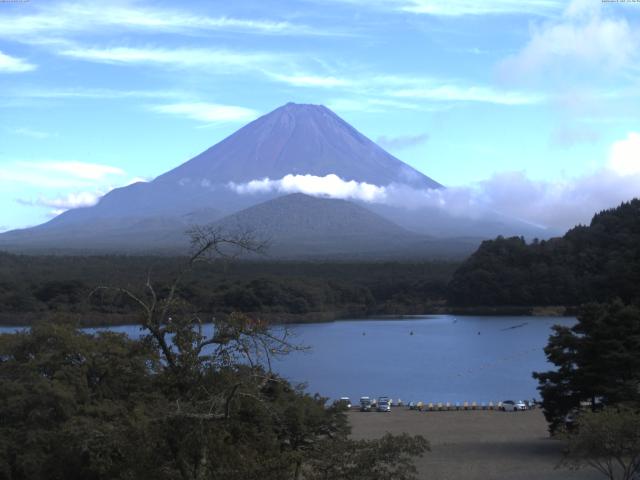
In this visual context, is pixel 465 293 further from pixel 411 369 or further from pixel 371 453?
pixel 371 453

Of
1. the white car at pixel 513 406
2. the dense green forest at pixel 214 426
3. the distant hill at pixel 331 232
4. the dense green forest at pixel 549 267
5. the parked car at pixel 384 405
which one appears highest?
the distant hill at pixel 331 232

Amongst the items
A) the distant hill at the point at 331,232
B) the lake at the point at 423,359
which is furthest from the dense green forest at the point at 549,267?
the distant hill at the point at 331,232

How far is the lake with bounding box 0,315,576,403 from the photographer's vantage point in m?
21.6

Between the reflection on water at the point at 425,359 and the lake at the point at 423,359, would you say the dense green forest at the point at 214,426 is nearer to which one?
the lake at the point at 423,359

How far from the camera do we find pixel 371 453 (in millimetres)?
4320

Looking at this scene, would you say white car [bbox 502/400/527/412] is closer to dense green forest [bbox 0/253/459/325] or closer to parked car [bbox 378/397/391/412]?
parked car [bbox 378/397/391/412]

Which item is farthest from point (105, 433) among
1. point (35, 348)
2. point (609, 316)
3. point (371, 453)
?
point (609, 316)

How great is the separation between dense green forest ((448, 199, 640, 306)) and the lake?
13.2 feet

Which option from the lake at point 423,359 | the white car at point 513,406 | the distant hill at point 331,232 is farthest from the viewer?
the distant hill at point 331,232

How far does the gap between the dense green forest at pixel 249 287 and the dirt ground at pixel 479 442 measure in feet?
41.5

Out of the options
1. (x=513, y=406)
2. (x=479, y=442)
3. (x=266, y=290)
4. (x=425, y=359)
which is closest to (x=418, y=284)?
(x=266, y=290)

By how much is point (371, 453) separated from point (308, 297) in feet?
125

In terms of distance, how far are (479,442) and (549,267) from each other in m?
32.2

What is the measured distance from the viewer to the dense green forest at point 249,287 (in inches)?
1412
